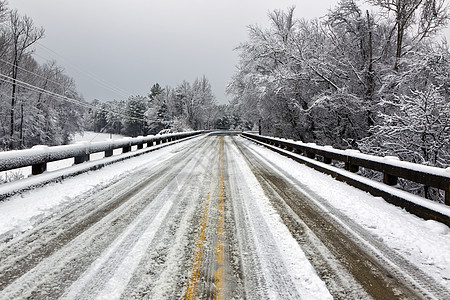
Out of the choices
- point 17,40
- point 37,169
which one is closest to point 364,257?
point 37,169

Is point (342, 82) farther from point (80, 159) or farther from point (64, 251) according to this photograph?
point (64, 251)

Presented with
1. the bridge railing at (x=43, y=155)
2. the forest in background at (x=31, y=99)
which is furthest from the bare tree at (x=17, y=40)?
the bridge railing at (x=43, y=155)

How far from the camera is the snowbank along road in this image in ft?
7.39

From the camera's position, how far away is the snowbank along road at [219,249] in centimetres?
225

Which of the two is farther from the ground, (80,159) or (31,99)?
(31,99)


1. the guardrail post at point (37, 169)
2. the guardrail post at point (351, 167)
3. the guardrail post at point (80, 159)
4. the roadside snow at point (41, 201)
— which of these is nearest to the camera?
the roadside snow at point (41, 201)

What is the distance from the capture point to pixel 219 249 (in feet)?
9.75

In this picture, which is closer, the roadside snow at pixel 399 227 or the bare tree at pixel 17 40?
the roadside snow at pixel 399 227

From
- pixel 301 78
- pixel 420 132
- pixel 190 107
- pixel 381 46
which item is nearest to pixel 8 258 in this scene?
pixel 420 132

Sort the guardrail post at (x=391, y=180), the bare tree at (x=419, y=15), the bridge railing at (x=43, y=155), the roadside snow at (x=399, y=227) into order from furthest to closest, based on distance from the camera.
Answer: the bare tree at (x=419, y=15), the guardrail post at (x=391, y=180), the bridge railing at (x=43, y=155), the roadside snow at (x=399, y=227)

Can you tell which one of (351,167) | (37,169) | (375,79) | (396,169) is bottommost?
(37,169)

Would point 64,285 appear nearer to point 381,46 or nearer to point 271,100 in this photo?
point 381,46

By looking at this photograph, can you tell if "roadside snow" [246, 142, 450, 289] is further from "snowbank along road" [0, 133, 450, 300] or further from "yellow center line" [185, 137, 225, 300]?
"yellow center line" [185, 137, 225, 300]

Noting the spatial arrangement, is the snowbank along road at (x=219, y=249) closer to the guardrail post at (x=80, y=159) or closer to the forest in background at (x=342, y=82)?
the guardrail post at (x=80, y=159)
